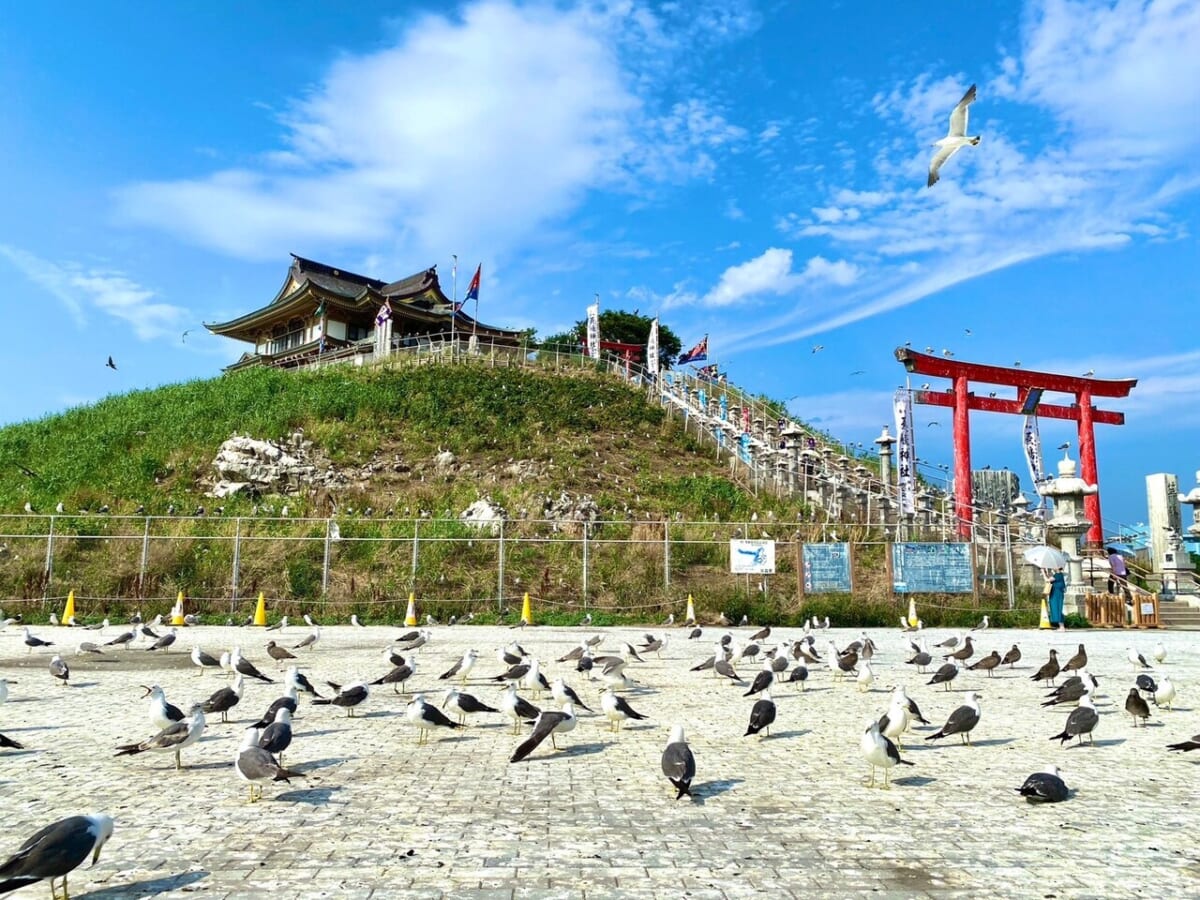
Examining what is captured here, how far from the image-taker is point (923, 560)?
81.2 ft

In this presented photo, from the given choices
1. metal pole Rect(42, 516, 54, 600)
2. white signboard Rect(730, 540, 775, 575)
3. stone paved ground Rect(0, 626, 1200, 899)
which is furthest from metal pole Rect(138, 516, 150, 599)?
white signboard Rect(730, 540, 775, 575)

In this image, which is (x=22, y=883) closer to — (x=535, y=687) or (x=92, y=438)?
(x=535, y=687)

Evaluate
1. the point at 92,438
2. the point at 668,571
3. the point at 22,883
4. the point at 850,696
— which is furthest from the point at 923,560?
the point at 92,438

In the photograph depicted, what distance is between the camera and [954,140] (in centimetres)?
1505

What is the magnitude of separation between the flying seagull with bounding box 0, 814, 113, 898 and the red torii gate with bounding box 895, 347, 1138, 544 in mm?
29425

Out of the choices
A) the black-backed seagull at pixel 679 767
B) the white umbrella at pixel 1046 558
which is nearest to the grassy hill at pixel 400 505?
the white umbrella at pixel 1046 558

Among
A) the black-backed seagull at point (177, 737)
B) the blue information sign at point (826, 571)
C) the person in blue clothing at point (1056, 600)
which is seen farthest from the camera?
the blue information sign at point (826, 571)

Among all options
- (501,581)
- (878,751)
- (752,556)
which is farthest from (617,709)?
(752,556)

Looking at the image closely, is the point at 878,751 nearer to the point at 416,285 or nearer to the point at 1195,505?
the point at 1195,505

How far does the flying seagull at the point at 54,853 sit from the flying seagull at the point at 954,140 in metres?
15.2

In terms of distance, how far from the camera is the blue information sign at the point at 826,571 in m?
24.6

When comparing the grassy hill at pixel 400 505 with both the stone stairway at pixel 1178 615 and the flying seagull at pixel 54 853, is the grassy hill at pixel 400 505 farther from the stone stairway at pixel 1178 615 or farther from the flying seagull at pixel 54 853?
the flying seagull at pixel 54 853

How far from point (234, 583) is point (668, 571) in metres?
13.2

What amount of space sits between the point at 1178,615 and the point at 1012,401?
12693 mm
